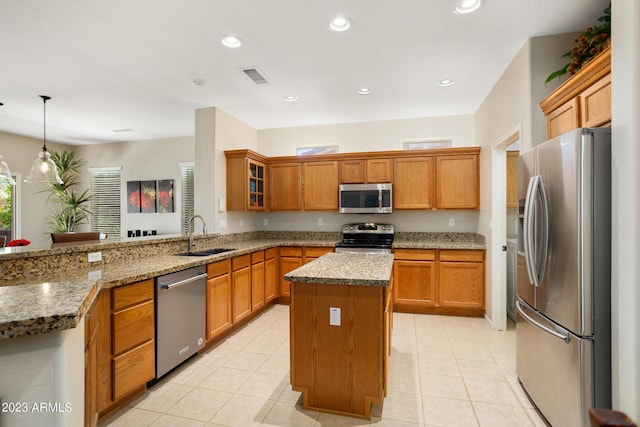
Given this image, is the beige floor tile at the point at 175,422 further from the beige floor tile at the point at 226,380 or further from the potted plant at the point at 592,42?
the potted plant at the point at 592,42

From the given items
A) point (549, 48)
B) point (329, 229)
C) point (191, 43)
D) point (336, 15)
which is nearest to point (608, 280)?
point (549, 48)

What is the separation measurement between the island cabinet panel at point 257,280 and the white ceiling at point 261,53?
2.04 meters

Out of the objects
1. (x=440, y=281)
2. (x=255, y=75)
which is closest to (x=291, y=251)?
(x=440, y=281)

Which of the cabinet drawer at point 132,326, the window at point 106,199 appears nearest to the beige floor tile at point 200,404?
the cabinet drawer at point 132,326

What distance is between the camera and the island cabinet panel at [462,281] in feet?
12.9

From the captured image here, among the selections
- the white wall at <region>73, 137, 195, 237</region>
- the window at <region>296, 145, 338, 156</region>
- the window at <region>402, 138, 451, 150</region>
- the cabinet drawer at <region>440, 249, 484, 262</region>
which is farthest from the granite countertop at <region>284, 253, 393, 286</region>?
the white wall at <region>73, 137, 195, 237</region>

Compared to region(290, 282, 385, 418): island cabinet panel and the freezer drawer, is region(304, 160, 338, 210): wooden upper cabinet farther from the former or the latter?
the freezer drawer

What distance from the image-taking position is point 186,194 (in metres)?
5.84

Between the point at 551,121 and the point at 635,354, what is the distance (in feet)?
5.53

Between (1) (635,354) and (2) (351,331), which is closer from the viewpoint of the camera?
(1) (635,354)

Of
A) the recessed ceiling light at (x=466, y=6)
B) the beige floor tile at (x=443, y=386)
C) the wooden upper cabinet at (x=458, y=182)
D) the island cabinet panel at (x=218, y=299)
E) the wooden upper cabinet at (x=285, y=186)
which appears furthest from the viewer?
the wooden upper cabinet at (x=285, y=186)

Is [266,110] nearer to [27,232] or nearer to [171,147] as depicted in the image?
[171,147]

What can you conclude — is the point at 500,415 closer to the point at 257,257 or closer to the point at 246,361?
the point at 246,361

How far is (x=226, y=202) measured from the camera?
4.42m
